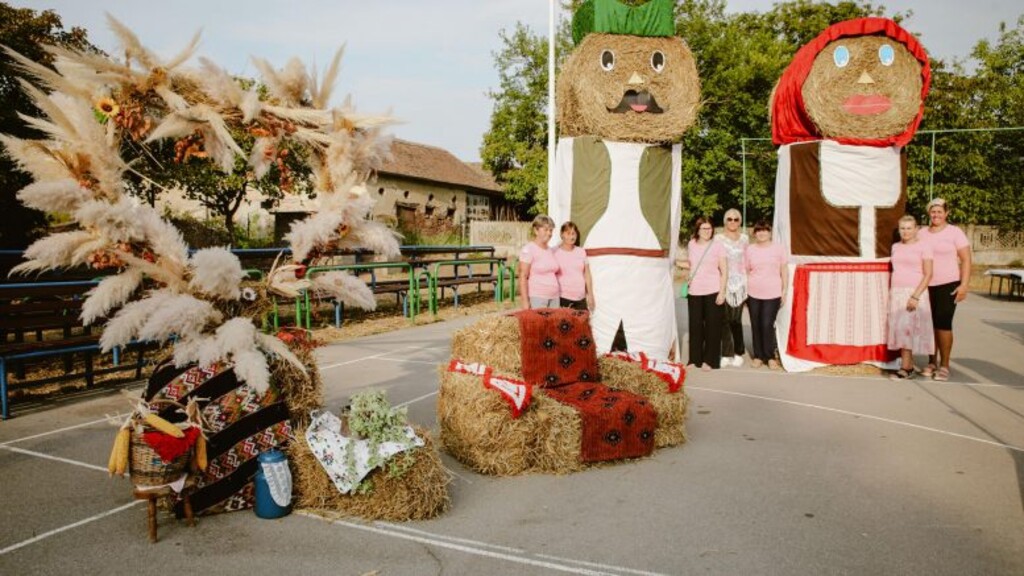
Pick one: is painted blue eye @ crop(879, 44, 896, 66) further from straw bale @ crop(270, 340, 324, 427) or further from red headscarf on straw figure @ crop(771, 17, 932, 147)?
straw bale @ crop(270, 340, 324, 427)

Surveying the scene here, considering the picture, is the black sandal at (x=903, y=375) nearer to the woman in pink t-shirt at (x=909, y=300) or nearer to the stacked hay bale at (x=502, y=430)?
the woman in pink t-shirt at (x=909, y=300)

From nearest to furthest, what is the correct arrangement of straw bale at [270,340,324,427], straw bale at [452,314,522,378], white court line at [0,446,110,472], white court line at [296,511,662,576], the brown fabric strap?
white court line at [296,511,662,576]
straw bale at [270,340,324,427]
white court line at [0,446,110,472]
straw bale at [452,314,522,378]
the brown fabric strap

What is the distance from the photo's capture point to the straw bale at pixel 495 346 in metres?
5.16

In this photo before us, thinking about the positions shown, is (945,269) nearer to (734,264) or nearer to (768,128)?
(734,264)

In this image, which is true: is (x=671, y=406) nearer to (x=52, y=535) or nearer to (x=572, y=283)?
(x=572, y=283)

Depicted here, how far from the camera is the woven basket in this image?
3559 mm

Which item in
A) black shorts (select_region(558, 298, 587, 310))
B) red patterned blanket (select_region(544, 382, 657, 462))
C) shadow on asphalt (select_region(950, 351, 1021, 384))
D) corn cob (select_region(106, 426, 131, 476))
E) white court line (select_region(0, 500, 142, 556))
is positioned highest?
black shorts (select_region(558, 298, 587, 310))

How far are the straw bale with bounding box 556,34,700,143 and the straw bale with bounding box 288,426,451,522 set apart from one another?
15.2ft

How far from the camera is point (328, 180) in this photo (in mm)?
4492

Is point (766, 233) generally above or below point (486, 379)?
above

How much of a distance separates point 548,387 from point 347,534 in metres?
2.03

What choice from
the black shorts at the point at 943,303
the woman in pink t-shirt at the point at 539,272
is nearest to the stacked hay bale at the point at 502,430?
the woman in pink t-shirt at the point at 539,272

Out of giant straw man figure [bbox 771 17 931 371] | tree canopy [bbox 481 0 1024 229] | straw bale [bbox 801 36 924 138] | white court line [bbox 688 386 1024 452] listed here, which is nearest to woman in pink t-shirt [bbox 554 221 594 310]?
white court line [bbox 688 386 1024 452]

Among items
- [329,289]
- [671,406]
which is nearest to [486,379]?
[329,289]
